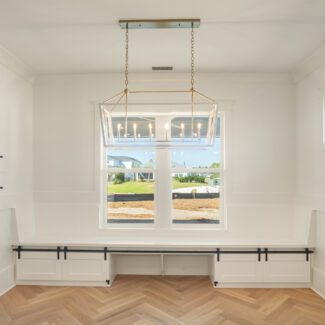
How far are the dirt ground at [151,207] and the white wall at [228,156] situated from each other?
0.25 meters

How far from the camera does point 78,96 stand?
12.8 feet

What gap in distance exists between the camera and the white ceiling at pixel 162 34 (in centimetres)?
233

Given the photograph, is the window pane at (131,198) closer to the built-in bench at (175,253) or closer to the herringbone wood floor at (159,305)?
the built-in bench at (175,253)

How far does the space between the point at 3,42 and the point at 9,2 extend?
84 cm

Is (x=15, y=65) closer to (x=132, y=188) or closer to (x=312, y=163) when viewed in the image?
(x=132, y=188)

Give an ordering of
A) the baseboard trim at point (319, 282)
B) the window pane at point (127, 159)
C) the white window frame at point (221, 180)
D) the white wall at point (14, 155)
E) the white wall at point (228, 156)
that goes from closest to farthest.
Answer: the baseboard trim at point (319, 282)
the white wall at point (14, 155)
the white wall at point (228, 156)
the white window frame at point (221, 180)
the window pane at point (127, 159)

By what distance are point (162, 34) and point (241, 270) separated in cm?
292

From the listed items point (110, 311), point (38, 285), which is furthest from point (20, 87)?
point (110, 311)

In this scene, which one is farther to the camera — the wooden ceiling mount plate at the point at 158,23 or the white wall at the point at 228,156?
the white wall at the point at 228,156

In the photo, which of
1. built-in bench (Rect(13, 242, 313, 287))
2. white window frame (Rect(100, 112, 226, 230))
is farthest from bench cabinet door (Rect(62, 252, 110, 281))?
white window frame (Rect(100, 112, 226, 230))

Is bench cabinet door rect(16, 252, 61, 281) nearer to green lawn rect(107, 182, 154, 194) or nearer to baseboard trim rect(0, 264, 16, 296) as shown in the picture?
baseboard trim rect(0, 264, 16, 296)

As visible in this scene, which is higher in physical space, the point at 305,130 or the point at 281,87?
the point at 281,87

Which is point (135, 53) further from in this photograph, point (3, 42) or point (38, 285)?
point (38, 285)

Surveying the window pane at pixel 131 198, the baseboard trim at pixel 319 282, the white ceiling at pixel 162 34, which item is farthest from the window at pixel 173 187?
the baseboard trim at pixel 319 282
